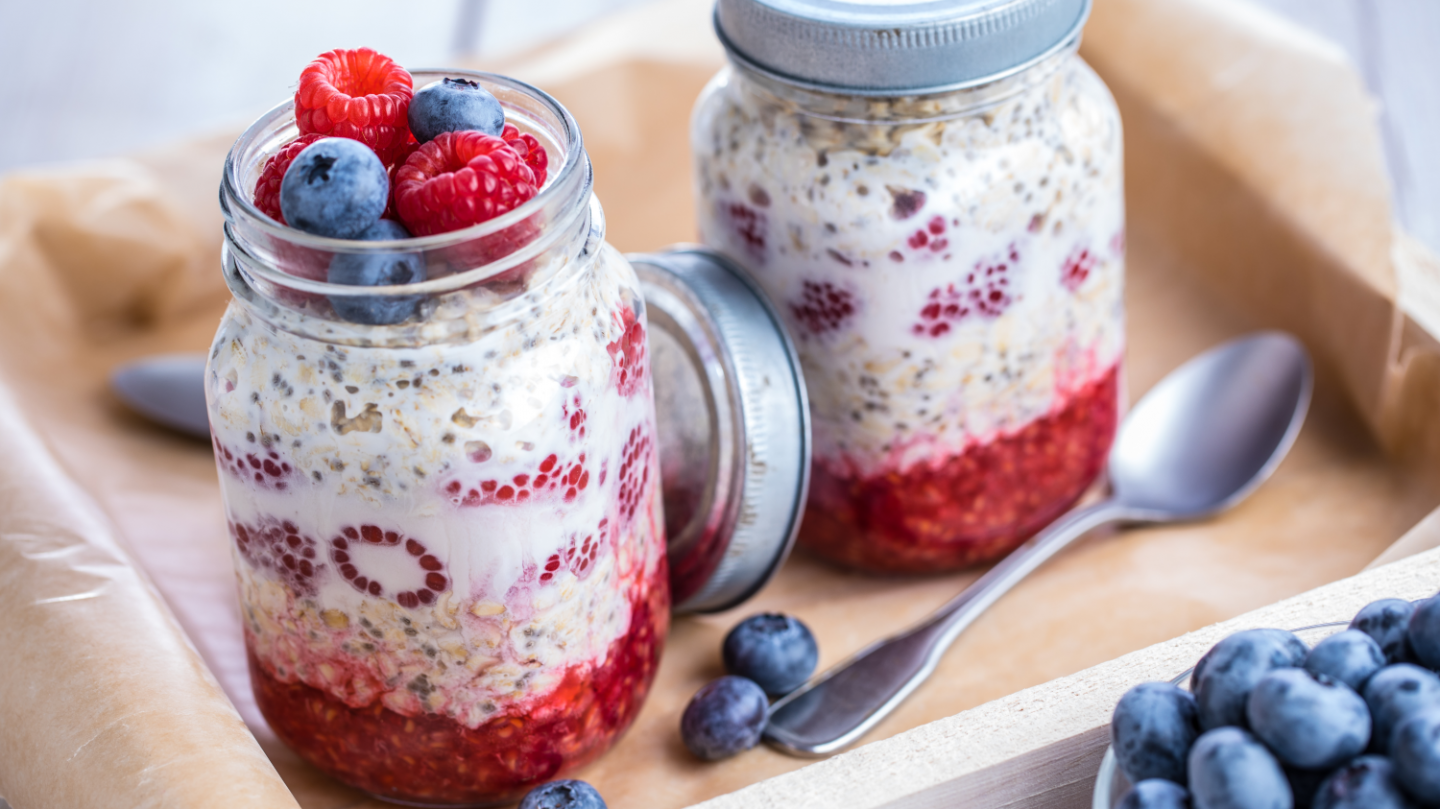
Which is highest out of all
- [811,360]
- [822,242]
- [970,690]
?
[822,242]

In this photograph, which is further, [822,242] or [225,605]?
[225,605]

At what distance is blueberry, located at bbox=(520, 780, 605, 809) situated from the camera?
89 cm

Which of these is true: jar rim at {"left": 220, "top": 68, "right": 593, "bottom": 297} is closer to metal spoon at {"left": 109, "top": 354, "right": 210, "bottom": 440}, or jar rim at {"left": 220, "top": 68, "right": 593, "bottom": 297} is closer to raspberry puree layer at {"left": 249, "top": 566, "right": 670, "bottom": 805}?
raspberry puree layer at {"left": 249, "top": 566, "right": 670, "bottom": 805}

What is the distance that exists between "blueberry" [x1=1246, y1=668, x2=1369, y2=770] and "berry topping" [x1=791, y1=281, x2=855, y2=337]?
45 centimetres

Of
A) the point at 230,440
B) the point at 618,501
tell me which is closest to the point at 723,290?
the point at 618,501

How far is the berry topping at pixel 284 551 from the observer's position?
825mm

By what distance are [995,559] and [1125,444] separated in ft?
0.63

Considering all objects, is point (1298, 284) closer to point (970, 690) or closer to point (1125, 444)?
point (1125, 444)

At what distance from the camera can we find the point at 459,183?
2.40 feet

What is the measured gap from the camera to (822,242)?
3.21 feet

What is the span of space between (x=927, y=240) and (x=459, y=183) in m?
0.37

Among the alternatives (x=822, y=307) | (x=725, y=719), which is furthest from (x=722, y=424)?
(x=725, y=719)

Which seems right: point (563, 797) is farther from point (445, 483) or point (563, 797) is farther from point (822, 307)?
point (822, 307)

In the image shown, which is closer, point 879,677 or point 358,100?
point 358,100
